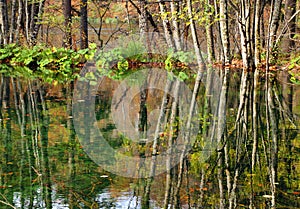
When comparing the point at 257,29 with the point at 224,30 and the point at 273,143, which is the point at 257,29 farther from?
the point at 273,143

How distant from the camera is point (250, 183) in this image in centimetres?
461

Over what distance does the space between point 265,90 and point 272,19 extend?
4.94 m

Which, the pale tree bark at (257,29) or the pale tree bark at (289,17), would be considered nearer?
the pale tree bark at (257,29)

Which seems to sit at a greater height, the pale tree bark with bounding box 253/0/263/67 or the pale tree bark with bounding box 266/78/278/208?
the pale tree bark with bounding box 253/0/263/67

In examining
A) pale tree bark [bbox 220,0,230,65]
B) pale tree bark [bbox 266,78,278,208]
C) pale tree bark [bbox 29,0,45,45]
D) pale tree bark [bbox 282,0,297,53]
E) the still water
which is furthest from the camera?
pale tree bark [bbox 29,0,45,45]

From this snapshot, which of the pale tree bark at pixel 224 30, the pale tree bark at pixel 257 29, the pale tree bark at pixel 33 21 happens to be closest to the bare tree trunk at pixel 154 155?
the pale tree bark at pixel 224 30

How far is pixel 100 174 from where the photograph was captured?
507 centimetres

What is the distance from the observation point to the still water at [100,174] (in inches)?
165

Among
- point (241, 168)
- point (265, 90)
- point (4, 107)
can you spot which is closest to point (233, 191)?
point (241, 168)

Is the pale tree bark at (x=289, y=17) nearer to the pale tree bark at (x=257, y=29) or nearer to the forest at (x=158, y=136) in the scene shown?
the forest at (x=158, y=136)

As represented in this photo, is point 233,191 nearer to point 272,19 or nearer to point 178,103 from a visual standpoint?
point 178,103

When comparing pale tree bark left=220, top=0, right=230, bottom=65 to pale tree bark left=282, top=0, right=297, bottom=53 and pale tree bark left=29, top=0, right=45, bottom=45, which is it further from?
pale tree bark left=29, top=0, right=45, bottom=45

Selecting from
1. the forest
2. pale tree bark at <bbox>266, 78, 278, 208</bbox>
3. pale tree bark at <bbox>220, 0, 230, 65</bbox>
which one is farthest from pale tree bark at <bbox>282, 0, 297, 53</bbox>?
pale tree bark at <bbox>266, 78, 278, 208</bbox>

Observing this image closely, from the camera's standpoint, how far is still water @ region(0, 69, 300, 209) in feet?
13.8
